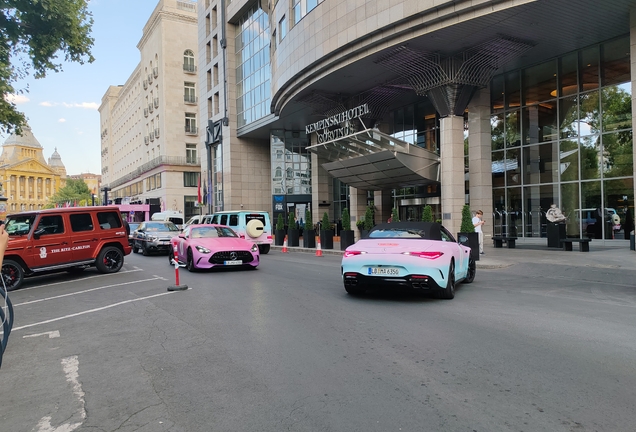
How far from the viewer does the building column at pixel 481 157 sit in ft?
73.5

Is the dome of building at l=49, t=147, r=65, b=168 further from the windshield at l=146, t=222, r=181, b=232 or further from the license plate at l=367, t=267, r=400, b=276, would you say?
the license plate at l=367, t=267, r=400, b=276

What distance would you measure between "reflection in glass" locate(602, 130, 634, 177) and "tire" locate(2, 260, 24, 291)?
22049 millimetres

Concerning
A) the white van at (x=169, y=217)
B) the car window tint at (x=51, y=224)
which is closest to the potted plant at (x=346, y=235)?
the car window tint at (x=51, y=224)

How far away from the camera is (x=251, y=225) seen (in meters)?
21.4

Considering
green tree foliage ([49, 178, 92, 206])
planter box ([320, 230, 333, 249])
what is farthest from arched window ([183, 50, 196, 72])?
green tree foliage ([49, 178, 92, 206])

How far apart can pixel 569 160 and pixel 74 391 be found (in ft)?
73.9

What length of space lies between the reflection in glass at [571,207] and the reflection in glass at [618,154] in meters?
1.54

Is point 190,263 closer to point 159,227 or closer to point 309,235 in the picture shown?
point 159,227

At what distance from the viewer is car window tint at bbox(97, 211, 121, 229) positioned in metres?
13.9

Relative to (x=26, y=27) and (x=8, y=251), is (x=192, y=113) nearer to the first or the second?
(x=26, y=27)

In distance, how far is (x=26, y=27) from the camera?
45.9 ft

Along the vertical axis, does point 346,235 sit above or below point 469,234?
below

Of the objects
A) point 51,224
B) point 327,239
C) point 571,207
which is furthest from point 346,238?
point 51,224

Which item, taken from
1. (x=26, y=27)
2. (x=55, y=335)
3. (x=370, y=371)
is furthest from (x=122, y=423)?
(x=26, y=27)
